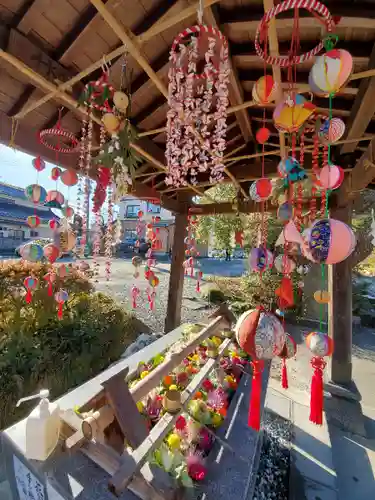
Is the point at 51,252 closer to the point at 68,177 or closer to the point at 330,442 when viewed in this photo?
the point at 68,177

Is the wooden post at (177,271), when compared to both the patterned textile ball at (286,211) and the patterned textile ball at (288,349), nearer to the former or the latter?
the patterned textile ball at (286,211)

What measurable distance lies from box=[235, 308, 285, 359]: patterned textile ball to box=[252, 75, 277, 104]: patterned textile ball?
4.67 feet

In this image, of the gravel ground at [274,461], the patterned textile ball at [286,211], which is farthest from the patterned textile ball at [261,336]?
the gravel ground at [274,461]

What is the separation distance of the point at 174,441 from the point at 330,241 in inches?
69.1

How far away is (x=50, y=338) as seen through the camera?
3.98m

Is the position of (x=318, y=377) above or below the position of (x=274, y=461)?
above

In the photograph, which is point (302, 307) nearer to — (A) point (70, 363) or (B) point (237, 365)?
(B) point (237, 365)

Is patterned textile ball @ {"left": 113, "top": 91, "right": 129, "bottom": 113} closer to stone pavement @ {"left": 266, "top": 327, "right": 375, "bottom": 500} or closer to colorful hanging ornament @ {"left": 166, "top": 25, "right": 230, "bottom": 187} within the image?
colorful hanging ornament @ {"left": 166, "top": 25, "right": 230, "bottom": 187}

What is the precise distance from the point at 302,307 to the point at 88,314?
6.06 meters

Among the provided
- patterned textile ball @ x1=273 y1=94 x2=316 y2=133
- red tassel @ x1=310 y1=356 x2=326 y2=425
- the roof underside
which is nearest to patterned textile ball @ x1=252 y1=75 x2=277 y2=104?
patterned textile ball @ x1=273 y1=94 x2=316 y2=133

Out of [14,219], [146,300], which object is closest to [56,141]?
[146,300]

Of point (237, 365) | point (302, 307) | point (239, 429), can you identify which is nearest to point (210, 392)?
point (239, 429)

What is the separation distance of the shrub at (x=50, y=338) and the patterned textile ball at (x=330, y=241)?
12.5 ft

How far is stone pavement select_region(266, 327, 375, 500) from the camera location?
2.47m
